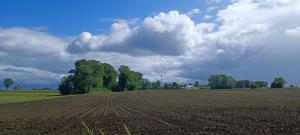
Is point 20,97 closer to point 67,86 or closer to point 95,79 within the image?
point 67,86

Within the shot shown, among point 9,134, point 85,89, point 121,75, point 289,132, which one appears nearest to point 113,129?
point 9,134

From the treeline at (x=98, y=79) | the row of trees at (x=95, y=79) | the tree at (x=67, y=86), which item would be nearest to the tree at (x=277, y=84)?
the treeline at (x=98, y=79)

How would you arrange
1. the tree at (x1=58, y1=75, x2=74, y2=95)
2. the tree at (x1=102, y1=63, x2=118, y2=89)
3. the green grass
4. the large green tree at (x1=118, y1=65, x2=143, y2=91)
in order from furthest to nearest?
the large green tree at (x1=118, y1=65, x2=143, y2=91)
the tree at (x1=102, y1=63, x2=118, y2=89)
the tree at (x1=58, y1=75, x2=74, y2=95)
the green grass

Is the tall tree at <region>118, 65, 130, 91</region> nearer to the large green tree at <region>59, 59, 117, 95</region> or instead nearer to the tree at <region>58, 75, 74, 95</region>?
the large green tree at <region>59, 59, 117, 95</region>

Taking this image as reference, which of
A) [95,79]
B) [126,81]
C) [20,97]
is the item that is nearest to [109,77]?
[126,81]

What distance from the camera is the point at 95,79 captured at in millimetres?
165750

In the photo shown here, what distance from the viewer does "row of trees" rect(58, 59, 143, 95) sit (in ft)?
525

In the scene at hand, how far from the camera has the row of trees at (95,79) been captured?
6299 inches

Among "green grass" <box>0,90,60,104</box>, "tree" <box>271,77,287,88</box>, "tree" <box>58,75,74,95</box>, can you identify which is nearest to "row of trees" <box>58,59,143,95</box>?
"tree" <box>58,75,74,95</box>

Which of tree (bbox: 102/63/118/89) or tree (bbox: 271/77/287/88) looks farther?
tree (bbox: 102/63/118/89)

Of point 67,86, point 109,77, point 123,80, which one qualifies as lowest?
point 67,86

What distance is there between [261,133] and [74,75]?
144m

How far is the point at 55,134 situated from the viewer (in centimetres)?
2572

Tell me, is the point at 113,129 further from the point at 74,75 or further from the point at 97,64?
the point at 97,64
